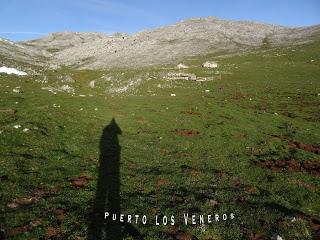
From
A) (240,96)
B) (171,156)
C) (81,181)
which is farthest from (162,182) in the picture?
(240,96)

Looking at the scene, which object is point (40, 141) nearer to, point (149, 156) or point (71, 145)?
point (71, 145)

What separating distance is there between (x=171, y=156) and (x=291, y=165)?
11.5m

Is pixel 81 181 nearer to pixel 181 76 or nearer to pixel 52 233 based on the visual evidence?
pixel 52 233

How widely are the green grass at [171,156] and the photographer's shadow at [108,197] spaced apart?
1.55ft

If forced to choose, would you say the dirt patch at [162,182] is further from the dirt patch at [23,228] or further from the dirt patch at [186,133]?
the dirt patch at [186,133]

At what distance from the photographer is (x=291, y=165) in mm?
34312

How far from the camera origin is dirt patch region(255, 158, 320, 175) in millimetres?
32875

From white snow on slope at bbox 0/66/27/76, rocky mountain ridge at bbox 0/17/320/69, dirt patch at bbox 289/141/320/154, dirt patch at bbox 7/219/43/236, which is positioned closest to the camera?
dirt patch at bbox 7/219/43/236

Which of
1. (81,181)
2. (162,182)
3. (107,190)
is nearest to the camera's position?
(107,190)

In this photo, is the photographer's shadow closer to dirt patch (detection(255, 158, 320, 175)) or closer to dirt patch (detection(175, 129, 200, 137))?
dirt patch (detection(175, 129, 200, 137))

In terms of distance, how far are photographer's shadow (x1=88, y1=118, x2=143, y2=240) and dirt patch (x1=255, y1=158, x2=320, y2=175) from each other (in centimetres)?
1383

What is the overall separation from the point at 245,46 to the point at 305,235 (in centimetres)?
14413

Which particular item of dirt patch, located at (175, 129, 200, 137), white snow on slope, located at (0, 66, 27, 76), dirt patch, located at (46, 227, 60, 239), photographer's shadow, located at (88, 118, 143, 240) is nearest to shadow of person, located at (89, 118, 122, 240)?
photographer's shadow, located at (88, 118, 143, 240)

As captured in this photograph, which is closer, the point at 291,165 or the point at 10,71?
the point at 291,165
